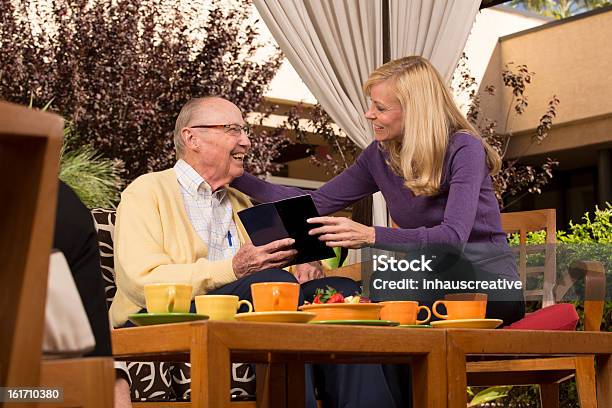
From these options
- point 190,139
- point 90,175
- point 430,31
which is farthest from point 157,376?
point 90,175

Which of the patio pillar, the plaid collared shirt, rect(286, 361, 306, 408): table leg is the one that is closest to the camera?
rect(286, 361, 306, 408): table leg

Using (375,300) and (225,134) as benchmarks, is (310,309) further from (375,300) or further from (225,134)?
(225,134)

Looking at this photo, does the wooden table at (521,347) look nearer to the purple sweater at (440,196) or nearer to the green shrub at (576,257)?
the purple sweater at (440,196)

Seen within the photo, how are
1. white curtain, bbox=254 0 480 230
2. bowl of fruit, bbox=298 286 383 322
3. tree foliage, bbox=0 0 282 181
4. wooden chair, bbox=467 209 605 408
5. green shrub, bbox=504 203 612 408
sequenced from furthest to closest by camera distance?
tree foliage, bbox=0 0 282 181 < green shrub, bbox=504 203 612 408 < white curtain, bbox=254 0 480 230 < wooden chair, bbox=467 209 605 408 < bowl of fruit, bbox=298 286 383 322

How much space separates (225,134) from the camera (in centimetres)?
358

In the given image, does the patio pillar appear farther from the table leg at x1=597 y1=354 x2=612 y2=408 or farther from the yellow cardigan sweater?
the table leg at x1=597 y1=354 x2=612 y2=408

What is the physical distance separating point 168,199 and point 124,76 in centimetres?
580

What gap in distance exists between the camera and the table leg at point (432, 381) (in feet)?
6.60

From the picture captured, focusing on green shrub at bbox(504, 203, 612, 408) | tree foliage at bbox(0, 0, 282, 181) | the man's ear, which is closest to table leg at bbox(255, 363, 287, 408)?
the man's ear

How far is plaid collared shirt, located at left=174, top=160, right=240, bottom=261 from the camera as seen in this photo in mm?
3445

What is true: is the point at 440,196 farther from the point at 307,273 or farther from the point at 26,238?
the point at 26,238

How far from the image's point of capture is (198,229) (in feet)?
11.2

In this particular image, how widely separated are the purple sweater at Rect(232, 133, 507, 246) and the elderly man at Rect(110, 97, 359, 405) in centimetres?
15

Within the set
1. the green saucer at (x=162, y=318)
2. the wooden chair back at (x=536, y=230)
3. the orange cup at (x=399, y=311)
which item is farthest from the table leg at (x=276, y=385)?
the wooden chair back at (x=536, y=230)
